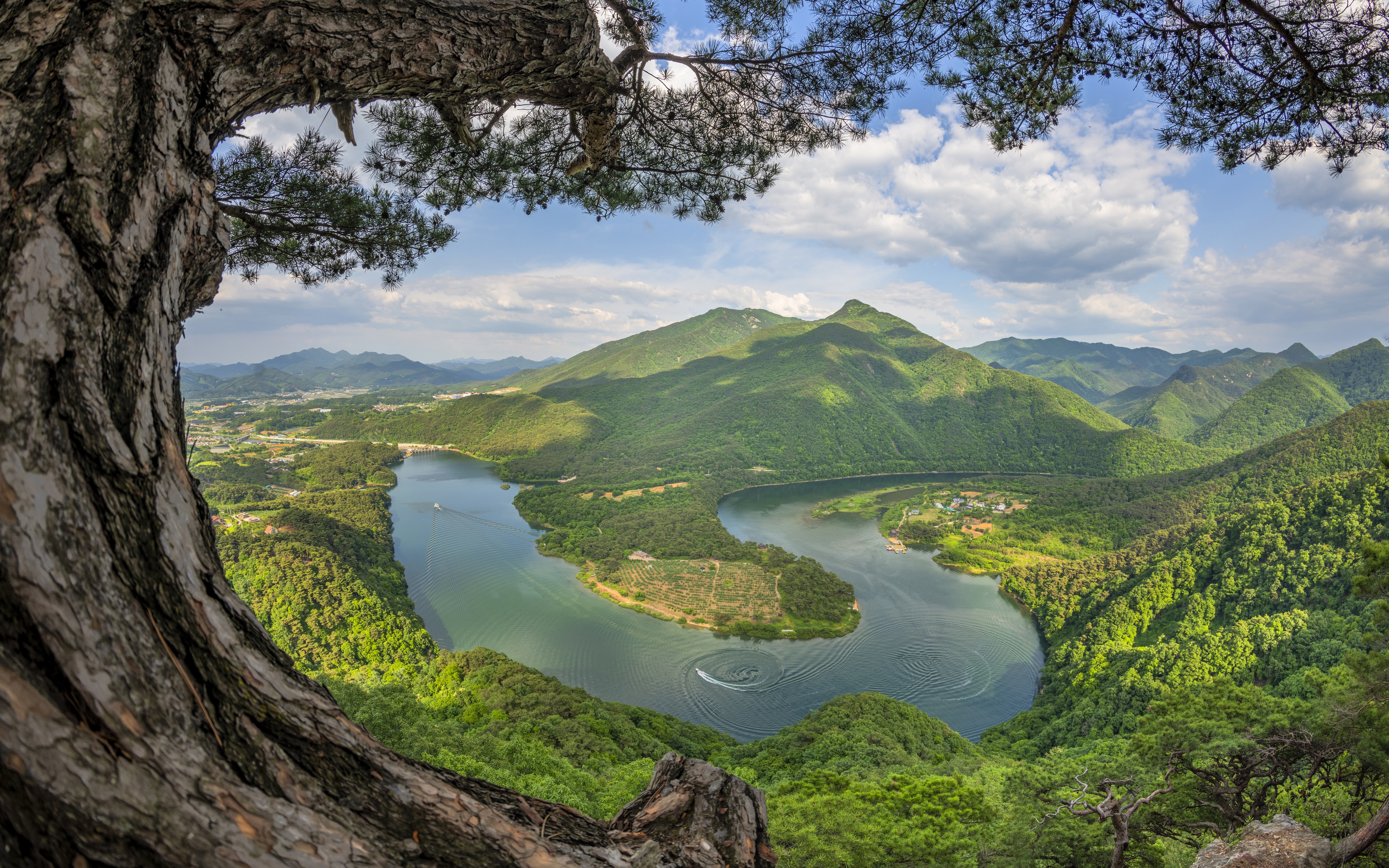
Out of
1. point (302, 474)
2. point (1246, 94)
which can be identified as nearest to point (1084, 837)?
point (1246, 94)

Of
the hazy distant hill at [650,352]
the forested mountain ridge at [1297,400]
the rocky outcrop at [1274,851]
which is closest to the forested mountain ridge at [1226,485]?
the forested mountain ridge at [1297,400]

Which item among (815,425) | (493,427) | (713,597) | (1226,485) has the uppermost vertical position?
(815,425)

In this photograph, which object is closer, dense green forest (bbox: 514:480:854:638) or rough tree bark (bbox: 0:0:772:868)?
rough tree bark (bbox: 0:0:772:868)

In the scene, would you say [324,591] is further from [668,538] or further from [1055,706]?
[1055,706]

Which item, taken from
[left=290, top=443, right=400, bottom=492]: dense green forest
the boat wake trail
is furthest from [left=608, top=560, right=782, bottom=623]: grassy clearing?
[left=290, top=443, right=400, bottom=492]: dense green forest

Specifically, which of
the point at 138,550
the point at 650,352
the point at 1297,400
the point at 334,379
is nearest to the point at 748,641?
the point at 138,550

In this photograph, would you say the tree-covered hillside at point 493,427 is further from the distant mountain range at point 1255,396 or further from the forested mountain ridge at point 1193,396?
the forested mountain ridge at point 1193,396

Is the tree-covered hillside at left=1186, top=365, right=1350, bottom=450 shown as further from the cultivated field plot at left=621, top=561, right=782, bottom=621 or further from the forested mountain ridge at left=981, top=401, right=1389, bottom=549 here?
the cultivated field plot at left=621, top=561, right=782, bottom=621
